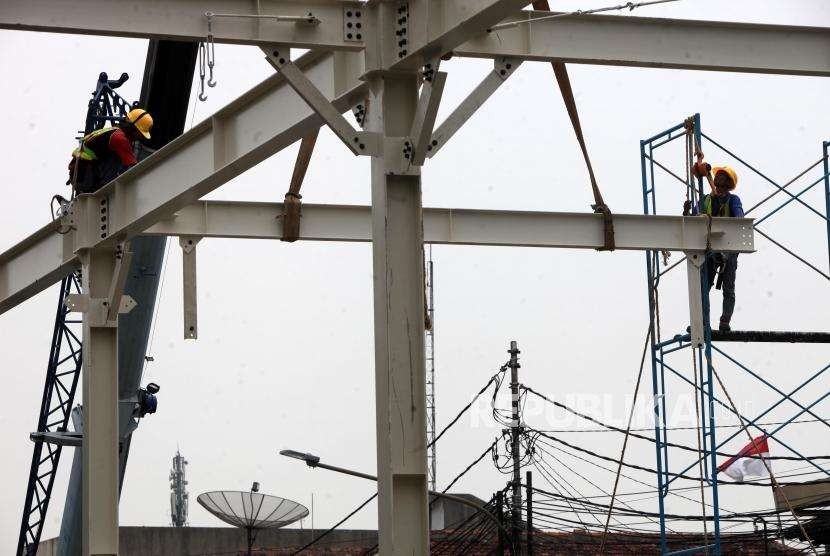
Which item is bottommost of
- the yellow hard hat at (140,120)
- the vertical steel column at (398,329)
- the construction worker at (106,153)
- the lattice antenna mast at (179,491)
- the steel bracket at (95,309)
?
the vertical steel column at (398,329)

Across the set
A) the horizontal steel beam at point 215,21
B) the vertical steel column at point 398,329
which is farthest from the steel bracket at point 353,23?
the vertical steel column at point 398,329

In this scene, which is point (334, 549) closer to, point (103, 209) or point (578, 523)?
point (578, 523)

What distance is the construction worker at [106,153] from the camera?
54.3 ft

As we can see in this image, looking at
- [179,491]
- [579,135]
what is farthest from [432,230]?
[179,491]

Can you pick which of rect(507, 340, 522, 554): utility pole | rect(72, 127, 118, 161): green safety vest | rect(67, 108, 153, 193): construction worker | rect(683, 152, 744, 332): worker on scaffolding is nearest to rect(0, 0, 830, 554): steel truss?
rect(67, 108, 153, 193): construction worker

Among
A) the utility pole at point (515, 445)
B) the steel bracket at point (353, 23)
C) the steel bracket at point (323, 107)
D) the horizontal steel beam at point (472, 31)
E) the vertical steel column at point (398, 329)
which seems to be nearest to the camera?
the vertical steel column at point (398, 329)

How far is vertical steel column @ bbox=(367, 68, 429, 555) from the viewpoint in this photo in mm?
10500

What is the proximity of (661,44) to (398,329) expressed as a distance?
13.9 feet

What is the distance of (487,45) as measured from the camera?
12.2 meters

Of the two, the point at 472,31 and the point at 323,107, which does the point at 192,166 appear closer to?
the point at 323,107

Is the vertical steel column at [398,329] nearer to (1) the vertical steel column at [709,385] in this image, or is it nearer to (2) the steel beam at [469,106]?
(2) the steel beam at [469,106]

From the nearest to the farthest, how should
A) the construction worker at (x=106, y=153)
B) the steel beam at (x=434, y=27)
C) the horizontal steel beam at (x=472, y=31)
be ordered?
the steel beam at (x=434, y=27), the horizontal steel beam at (x=472, y=31), the construction worker at (x=106, y=153)

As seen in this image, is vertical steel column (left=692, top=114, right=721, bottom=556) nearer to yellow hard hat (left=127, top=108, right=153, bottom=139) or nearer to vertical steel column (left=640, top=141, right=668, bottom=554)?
vertical steel column (left=640, top=141, right=668, bottom=554)

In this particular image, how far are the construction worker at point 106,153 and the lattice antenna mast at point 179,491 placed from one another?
60.5 meters
